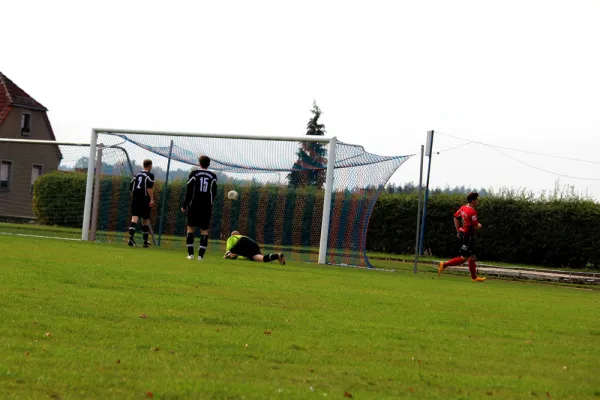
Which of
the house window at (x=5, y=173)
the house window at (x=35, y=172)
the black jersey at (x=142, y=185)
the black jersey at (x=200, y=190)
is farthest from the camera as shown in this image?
the house window at (x=35, y=172)

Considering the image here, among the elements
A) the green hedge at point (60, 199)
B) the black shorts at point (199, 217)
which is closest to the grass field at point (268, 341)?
the black shorts at point (199, 217)

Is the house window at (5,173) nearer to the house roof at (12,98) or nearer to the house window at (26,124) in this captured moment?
the house roof at (12,98)

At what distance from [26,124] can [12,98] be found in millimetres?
2390

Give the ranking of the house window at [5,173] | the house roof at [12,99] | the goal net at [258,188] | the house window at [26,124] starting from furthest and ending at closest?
the house window at [26,124] < the house roof at [12,99] < the house window at [5,173] < the goal net at [258,188]

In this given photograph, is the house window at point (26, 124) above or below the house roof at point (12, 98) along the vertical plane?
below

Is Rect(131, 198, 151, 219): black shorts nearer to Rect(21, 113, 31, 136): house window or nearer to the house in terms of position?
the house

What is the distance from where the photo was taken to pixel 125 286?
35.1ft

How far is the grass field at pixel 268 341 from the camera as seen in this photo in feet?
18.0

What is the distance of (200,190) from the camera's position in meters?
18.2

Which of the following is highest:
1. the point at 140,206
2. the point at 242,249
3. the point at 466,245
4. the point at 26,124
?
the point at 26,124

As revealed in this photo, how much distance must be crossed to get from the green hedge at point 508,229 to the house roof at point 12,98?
31.6 meters

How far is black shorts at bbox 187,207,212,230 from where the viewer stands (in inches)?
720

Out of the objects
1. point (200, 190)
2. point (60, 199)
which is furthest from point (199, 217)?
point (60, 199)

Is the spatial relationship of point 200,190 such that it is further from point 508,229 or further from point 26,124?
point 26,124
